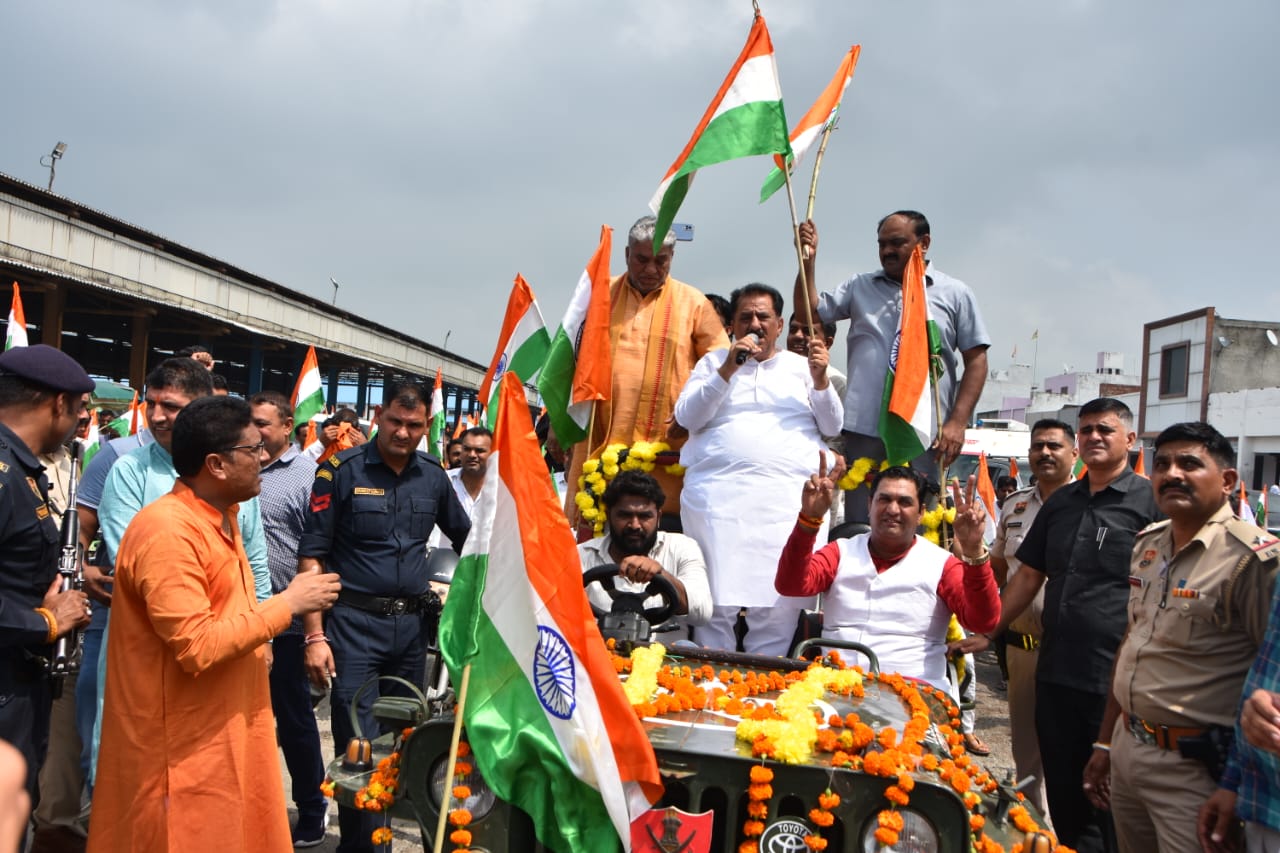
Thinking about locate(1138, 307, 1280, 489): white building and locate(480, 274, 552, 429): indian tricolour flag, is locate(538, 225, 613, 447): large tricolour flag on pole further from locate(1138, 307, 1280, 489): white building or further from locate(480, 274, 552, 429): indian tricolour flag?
locate(1138, 307, 1280, 489): white building

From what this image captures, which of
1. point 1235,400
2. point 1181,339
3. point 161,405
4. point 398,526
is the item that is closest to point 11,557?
point 161,405

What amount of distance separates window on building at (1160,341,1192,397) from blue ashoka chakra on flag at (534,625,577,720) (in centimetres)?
4059

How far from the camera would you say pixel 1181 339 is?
38.2 m

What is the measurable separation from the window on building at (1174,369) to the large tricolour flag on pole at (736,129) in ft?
125

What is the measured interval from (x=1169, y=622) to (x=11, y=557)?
154 inches

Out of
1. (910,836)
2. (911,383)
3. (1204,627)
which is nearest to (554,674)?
(910,836)

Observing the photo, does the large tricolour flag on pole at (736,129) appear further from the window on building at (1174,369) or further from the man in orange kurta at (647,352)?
the window on building at (1174,369)

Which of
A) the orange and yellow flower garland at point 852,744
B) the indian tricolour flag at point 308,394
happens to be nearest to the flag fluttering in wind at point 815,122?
the orange and yellow flower garland at point 852,744

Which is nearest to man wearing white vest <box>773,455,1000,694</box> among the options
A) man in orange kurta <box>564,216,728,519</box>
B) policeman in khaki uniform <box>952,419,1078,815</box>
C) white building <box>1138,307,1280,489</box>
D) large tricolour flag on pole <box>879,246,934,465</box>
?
large tricolour flag on pole <box>879,246,934,465</box>

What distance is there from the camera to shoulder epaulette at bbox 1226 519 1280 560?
3.23m

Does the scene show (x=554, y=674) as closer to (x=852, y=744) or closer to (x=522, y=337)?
(x=852, y=744)

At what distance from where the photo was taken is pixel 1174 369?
3872 cm

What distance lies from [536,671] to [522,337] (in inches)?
152

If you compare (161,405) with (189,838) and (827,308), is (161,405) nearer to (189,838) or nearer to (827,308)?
(189,838)
